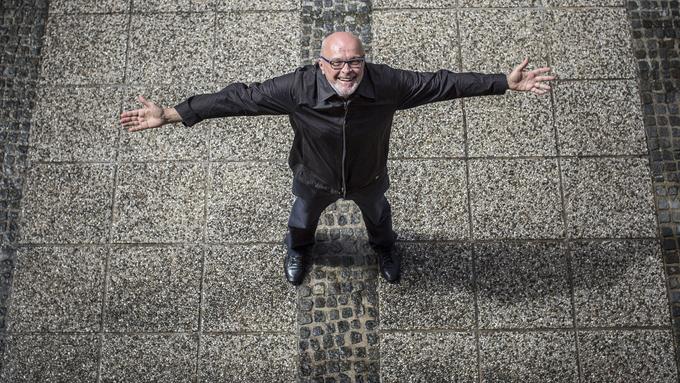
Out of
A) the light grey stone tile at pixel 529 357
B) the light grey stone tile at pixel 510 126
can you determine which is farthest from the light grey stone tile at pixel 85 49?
the light grey stone tile at pixel 529 357

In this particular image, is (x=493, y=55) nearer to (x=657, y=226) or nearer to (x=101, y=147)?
(x=657, y=226)

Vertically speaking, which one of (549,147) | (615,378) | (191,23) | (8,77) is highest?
(191,23)

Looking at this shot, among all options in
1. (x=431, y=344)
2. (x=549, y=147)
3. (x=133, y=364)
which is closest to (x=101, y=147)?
(x=133, y=364)

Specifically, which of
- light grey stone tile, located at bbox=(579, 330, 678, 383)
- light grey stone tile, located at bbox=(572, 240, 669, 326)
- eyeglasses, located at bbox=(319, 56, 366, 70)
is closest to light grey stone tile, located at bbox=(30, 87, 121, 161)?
eyeglasses, located at bbox=(319, 56, 366, 70)

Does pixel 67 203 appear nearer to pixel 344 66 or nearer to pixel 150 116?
pixel 150 116

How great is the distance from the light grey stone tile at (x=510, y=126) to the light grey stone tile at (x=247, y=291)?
1901mm

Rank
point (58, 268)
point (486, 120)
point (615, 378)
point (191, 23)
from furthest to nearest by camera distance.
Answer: point (191, 23)
point (486, 120)
point (58, 268)
point (615, 378)

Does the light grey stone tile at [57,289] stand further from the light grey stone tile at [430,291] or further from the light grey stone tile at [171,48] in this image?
the light grey stone tile at [430,291]

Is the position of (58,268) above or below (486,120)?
below

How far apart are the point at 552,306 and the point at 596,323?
0.34 metres

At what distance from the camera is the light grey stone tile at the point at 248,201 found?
196 inches

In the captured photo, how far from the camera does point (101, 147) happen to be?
5.23m

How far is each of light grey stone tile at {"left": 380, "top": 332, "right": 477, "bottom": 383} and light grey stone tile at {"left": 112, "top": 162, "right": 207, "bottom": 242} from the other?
5.79ft

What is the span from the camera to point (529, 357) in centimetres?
466
